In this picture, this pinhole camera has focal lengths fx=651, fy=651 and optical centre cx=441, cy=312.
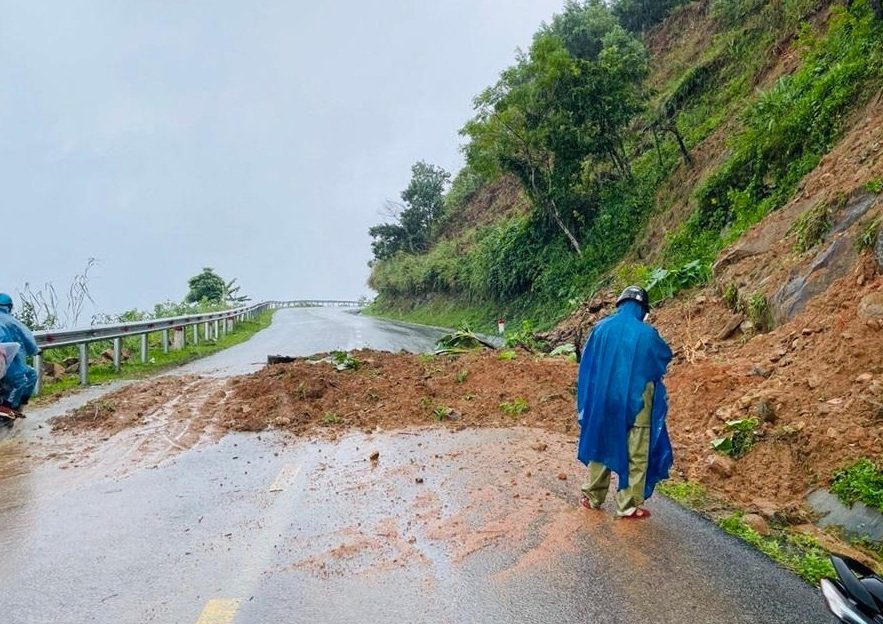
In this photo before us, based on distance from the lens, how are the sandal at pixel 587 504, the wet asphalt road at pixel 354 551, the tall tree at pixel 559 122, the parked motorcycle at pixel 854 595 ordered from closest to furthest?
the parked motorcycle at pixel 854 595 < the wet asphalt road at pixel 354 551 < the sandal at pixel 587 504 < the tall tree at pixel 559 122

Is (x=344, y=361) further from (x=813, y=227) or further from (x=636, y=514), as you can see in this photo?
(x=813, y=227)

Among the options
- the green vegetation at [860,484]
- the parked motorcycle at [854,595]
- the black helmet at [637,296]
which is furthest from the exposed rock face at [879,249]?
the parked motorcycle at [854,595]

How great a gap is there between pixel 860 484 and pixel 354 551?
3.78m

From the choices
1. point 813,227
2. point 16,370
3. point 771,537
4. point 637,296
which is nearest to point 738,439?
point 771,537

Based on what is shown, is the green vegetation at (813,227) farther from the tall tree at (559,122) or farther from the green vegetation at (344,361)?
the tall tree at (559,122)

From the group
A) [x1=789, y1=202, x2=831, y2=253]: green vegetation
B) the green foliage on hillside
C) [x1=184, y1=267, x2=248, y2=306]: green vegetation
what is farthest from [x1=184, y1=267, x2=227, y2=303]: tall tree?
[x1=789, y1=202, x2=831, y2=253]: green vegetation

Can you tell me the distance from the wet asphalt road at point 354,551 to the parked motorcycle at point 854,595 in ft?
4.02

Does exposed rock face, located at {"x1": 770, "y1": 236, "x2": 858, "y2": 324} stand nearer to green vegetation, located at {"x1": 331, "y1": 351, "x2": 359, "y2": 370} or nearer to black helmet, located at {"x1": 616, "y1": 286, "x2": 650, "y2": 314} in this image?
black helmet, located at {"x1": 616, "y1": 286, "x2": 650, "y2": 314}

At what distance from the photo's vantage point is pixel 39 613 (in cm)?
349

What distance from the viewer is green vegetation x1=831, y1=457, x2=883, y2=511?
15.6ft

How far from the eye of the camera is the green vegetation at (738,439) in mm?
6203

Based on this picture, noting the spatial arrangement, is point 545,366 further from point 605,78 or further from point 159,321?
point 605,78

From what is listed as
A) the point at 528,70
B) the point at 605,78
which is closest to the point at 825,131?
the point at 605,78

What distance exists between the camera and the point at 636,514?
504 cm
